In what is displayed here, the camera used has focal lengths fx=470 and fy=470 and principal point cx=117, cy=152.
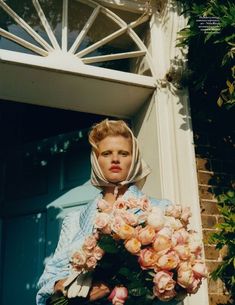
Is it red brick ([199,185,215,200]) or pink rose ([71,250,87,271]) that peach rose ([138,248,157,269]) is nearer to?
pink rose ([71,250,87,271])

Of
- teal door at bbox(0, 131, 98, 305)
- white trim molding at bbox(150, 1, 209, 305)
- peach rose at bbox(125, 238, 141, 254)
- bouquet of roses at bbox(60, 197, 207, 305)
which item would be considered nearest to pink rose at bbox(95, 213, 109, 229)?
bouquet of roses at bbox(60, 197, 207, 305)

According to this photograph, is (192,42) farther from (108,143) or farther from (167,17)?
(108,143)

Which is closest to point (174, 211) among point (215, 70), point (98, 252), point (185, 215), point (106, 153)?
point (185, 215)

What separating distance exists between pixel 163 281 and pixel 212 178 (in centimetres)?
162

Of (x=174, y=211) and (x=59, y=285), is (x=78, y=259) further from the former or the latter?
(x=174, y=211)

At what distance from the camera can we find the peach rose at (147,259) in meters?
1.84

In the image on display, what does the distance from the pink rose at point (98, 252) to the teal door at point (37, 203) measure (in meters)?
1.78

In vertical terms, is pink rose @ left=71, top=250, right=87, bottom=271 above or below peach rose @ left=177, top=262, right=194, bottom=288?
above

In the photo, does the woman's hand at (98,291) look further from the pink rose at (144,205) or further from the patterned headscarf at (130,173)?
the patterned headscarf at (130,173)

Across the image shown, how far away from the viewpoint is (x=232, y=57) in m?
3.03

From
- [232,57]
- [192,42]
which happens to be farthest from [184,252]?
[192,42]

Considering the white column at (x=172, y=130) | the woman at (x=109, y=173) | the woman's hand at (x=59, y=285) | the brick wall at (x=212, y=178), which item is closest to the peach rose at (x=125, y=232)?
the woman's hand at (x=59, y=285)

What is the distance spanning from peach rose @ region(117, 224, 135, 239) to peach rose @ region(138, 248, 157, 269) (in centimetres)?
9

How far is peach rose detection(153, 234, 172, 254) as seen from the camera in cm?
185
